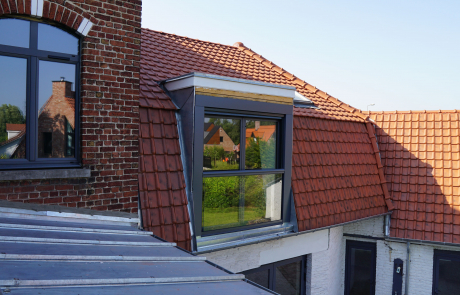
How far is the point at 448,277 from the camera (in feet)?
29.9

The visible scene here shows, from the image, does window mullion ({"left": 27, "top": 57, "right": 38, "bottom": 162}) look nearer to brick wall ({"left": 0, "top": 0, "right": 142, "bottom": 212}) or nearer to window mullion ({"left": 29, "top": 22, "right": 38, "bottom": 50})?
window mullion ({"left": 29, "top": 22, "right": 38, "bottom": 50})

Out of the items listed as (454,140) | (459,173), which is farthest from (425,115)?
(459,173)

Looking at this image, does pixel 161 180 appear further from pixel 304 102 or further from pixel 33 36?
pixel 304 102

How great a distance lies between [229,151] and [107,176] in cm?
211

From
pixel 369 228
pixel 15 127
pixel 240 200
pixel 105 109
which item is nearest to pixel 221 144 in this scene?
pixel 240 200

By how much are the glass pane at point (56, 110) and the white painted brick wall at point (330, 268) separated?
5963 millimetres

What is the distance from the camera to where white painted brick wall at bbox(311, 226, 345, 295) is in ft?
27.3

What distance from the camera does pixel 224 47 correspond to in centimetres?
1023

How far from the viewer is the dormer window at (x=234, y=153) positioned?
216 inches

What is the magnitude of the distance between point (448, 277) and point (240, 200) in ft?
21.3

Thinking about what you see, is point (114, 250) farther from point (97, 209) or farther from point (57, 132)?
point (57, 132)

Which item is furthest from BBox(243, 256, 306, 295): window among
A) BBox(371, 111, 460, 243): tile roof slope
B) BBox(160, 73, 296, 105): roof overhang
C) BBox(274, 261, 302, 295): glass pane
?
BBox(160, 73, 296, 105): roof overhang

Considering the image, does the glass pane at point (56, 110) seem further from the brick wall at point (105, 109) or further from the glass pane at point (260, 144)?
the glass pane at point (260, 144)

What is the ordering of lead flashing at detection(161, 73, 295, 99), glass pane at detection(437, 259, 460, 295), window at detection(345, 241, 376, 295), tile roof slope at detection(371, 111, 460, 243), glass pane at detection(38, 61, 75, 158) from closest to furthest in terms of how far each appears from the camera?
glass pane at detection(38, 61, 75, 158), lead flashing at detection(161, 73, 295, 99), tile roof slope at detection(371, 111, 460, 243), glass pane at detection(437, 259, 460, 295), window at detection(345, 241, 376, 295)
